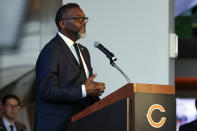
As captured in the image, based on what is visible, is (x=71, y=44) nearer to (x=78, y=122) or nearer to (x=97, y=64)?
(x=78, y=122)

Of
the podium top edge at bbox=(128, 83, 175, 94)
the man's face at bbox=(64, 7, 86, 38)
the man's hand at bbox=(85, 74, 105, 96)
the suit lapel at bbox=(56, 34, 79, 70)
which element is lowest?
the podium top edge at bbox=(128, 83, 175, 94)

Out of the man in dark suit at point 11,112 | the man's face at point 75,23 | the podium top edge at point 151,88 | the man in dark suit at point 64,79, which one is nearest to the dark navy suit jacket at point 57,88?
the man in dark suit at point 64,79

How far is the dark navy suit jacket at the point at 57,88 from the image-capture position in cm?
227

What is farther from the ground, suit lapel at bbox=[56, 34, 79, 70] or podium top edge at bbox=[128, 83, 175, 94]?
suit lapel at bbox=[56, 34, 79, 70]

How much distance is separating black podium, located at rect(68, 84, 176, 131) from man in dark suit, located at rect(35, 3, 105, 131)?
0.17m

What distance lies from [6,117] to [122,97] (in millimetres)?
3490

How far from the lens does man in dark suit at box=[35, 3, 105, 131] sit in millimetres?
2266

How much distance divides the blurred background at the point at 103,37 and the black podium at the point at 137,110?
185cm

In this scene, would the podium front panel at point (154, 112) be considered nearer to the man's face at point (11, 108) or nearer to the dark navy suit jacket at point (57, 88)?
the dark navy suit jacket at point (57, 88)

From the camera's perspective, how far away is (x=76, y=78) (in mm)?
2404

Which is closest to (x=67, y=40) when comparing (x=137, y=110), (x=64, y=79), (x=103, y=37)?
(x=64, y=79)

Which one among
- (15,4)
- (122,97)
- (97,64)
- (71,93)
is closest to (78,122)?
(71,93)

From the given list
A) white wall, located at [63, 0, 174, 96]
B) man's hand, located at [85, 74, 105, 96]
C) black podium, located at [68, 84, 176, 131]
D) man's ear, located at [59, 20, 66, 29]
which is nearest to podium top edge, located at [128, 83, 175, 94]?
black podium, located at [68, 84, 176, 131]

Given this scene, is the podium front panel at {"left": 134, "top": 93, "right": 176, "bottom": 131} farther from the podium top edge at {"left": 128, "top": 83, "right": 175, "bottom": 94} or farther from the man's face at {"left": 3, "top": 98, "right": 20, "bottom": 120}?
the man's face at {"left": 3, "top": 98, "right": 20, "bottom": 120}
